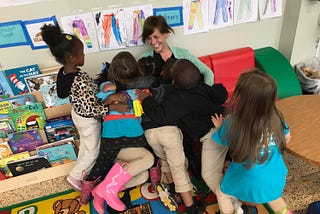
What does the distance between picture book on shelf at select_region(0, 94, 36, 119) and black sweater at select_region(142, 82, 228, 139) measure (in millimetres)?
906

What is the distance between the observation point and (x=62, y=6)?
6.16ft

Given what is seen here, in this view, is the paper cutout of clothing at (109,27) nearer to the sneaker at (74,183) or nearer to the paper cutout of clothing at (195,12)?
the paper cutout of clothing at (195,12)

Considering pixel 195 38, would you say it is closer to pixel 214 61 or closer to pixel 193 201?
pixel 214 61

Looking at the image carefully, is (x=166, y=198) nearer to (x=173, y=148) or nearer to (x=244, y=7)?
(x=173, y=148)

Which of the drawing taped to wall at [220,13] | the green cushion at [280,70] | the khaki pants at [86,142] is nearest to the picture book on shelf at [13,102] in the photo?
the khaki pants at [86,142]

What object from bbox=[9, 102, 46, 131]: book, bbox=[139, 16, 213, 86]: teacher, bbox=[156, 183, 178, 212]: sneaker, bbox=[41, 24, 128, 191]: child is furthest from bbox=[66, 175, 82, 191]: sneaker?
bbox=[139, 16, 213, 86]: teacher

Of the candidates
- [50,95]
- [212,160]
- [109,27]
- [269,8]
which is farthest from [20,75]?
[269,8]

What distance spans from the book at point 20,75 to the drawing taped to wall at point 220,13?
135 centimetres

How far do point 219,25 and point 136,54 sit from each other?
2.29ft

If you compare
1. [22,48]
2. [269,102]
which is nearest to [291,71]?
[269,102]

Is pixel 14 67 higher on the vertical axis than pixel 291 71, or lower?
higher

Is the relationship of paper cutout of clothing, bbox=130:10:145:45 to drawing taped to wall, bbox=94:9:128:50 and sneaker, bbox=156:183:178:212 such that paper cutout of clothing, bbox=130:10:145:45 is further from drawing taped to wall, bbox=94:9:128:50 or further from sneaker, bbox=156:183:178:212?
sneaker, bbox=156:183:178:212

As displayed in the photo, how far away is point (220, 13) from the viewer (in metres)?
2.18

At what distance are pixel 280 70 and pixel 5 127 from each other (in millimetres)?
2146
